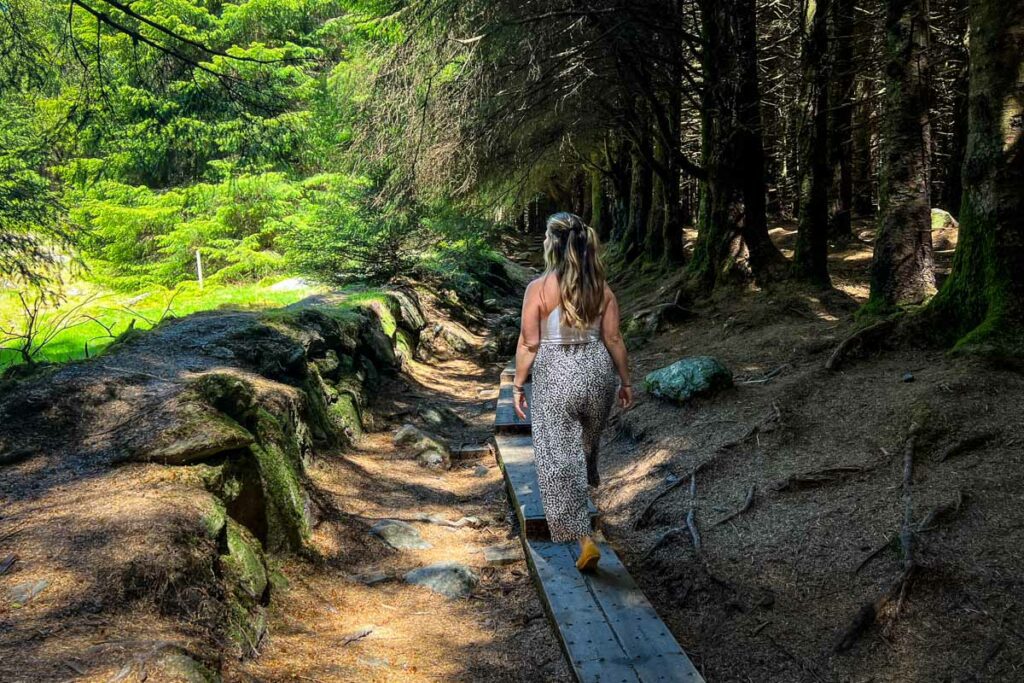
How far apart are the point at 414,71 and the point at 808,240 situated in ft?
20.4

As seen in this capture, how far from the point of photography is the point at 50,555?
3777 millimetres

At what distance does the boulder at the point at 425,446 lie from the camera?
864cm

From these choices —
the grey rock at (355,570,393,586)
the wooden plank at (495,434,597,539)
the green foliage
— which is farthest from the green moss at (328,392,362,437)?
the grey rock at (355,570,393,586)

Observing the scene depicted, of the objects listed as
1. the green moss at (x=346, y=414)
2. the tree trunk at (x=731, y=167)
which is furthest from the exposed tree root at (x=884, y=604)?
the tree trunk at (x=731, y=167)

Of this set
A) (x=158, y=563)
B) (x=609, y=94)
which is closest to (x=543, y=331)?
(x=158, y=563)

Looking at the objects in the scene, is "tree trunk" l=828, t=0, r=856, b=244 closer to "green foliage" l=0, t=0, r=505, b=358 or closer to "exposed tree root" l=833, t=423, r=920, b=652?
"green foliage" l=0, t=0, r=505, b=358

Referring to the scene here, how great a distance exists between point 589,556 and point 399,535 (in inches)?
84.7

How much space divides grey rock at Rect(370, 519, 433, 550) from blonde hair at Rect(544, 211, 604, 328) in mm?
2611

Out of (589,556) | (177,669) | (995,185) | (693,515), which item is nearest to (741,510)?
(693,515)

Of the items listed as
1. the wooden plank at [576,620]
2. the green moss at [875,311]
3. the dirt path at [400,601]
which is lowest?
the dirt path at [400,601]

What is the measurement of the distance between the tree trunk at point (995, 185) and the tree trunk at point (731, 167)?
526cm

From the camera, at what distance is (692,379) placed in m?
7.77

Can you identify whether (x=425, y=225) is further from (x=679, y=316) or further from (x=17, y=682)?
(x=17, y=682)

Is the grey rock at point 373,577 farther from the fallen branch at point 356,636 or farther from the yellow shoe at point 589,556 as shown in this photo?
the yellow shoe at point 589,556
